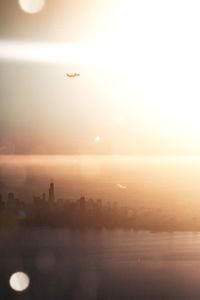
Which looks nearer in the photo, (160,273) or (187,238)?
(160,273)

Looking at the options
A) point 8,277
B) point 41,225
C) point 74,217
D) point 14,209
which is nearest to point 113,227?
point 74,217

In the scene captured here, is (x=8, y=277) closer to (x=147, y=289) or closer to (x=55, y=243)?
(x=147, y=289)

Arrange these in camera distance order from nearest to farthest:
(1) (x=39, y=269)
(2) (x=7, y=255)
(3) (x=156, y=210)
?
1. (1) (x=39, y=269)
2. (2) (x=7, y=255)
3. (3) (x=156, y=210)

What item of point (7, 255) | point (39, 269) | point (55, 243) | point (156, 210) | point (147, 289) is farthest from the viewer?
point (156, 210)

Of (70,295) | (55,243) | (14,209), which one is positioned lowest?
(70,295)

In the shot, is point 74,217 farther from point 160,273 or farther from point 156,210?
point 160,273

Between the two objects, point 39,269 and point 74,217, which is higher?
point 74,217
